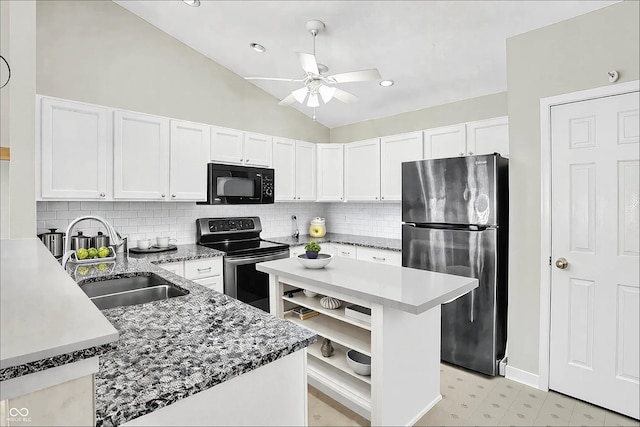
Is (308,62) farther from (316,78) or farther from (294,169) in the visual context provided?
(294,169)

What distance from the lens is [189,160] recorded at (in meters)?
3.38

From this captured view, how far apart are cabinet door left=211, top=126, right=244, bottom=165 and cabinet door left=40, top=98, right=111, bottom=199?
0.98 metres

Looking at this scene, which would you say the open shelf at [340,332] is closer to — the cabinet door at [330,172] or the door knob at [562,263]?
the door knob at [562,263]

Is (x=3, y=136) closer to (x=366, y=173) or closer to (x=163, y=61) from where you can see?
(x=163, y=61)

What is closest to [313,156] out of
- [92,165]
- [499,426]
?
[92,165]

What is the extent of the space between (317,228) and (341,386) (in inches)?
104

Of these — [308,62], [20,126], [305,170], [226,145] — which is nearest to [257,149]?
[226,145]

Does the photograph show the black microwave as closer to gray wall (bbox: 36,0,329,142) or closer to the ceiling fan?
gray wall (bbox: 36,0,329,142)

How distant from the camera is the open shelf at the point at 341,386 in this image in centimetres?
207

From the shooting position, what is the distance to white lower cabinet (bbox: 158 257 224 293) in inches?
119

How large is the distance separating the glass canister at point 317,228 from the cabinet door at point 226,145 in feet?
4.69

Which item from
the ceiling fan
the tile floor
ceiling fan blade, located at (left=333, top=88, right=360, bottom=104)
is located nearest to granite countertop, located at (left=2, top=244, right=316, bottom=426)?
the tile floor

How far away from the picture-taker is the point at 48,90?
110 inches

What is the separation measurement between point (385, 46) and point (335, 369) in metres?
2.68
